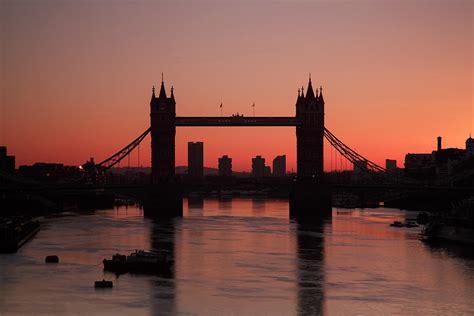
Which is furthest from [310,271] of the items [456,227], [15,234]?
[15,234]

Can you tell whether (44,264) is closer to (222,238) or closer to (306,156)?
(222,238)

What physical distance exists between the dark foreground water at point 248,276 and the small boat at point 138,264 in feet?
3.35

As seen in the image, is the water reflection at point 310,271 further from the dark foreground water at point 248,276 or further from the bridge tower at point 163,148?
the bridge tower at point 163,148

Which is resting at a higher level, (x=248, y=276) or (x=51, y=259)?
(x=51, y=259)

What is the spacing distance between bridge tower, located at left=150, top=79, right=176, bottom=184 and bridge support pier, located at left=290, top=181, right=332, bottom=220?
20.1 meters

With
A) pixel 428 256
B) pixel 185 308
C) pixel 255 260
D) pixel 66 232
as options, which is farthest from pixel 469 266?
pixel 66 232

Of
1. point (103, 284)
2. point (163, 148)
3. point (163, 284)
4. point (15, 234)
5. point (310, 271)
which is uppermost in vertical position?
point (163, 148)

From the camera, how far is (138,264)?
237 feet

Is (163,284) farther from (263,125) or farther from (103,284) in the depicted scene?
(263,125)

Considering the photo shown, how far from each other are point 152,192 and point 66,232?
132 feet

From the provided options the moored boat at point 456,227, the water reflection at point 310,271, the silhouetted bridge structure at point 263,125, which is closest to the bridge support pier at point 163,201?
the silhouetted bridge structure at point 263,125

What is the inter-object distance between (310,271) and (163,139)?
264 ft

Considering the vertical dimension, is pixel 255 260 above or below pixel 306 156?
below

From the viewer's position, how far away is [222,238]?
10006cm
